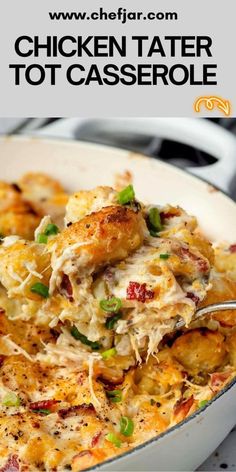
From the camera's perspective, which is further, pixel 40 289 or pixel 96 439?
pixel 40 289

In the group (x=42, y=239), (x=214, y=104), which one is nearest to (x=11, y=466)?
(x=42, y=239)

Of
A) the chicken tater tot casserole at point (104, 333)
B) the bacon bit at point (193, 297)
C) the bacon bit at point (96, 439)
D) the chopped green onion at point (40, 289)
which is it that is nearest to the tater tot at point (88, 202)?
the chicken tater tot casserole at point (104, 333)

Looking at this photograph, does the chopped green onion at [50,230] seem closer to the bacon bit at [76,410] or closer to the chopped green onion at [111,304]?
the chopped green onion at [111,304]

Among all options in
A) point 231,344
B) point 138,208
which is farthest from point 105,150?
point 231,344

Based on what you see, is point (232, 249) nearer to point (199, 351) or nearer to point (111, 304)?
point (199, 351)

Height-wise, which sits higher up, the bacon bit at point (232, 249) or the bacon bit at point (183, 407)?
the bacon bit at point (232, 249)
